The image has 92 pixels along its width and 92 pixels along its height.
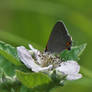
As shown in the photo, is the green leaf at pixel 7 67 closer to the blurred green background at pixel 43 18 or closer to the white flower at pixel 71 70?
the white flower at pixel 71 70

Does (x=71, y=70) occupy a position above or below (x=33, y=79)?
above

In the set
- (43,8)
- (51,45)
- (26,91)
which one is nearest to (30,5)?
(43,8)

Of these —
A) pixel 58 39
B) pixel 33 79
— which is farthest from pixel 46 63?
pixel 33 79

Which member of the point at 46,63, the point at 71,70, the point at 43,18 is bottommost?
the point at 71,70

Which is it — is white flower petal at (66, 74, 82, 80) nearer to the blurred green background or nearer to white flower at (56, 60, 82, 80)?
white flower at (56, 60, 82, 80)

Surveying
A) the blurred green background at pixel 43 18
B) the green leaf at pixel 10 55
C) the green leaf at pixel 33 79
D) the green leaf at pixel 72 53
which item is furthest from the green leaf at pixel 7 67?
the blurred green background at pixel 43 18

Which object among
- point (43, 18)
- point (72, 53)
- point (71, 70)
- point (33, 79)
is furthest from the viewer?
point (43, 18)

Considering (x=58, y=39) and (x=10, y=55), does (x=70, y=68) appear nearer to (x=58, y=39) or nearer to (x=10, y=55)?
(x=58, y=39)
